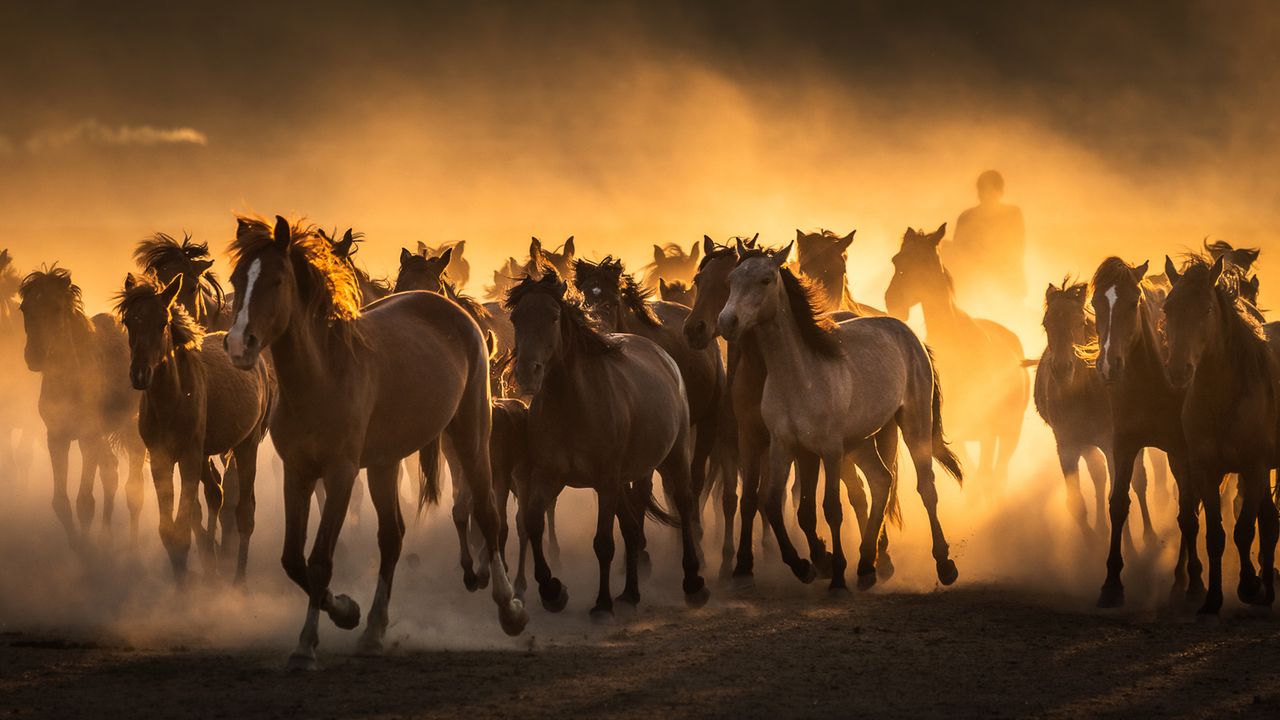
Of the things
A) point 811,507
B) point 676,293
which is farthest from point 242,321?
point 676,293

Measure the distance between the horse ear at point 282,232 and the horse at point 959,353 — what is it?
9.59 meters

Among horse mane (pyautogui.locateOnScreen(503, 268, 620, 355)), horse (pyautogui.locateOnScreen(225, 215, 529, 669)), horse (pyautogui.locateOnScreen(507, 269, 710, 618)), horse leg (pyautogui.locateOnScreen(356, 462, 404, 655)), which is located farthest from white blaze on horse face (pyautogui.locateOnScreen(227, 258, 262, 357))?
horse mane (pyautogui.locateOnScreen(503, 268, 620, 355))

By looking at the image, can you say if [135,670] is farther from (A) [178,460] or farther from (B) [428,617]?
(A) [178,460]

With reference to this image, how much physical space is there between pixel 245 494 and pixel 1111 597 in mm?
6268

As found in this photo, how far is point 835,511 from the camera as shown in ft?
35.1

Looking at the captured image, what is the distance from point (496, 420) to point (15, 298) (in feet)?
48.0

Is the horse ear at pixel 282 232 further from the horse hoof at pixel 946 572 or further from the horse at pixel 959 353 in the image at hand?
the horse at pixel 959 353

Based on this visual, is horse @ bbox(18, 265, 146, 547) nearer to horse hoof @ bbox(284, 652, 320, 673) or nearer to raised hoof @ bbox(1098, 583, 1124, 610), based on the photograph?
horse hoof @ bbox(284, 652, 320, 673)

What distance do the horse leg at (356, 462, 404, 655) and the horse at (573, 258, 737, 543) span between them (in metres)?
3.73

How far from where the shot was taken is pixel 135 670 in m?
7.42

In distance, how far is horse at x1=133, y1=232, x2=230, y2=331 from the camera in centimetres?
1122

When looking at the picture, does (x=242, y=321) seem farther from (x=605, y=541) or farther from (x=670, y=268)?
(x=670, y=268)

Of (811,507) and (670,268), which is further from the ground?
(670,268)

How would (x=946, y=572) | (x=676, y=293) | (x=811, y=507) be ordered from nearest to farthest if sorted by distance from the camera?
(x=811, y=507)
(x=946, y=572)
(x=676, y=293)
